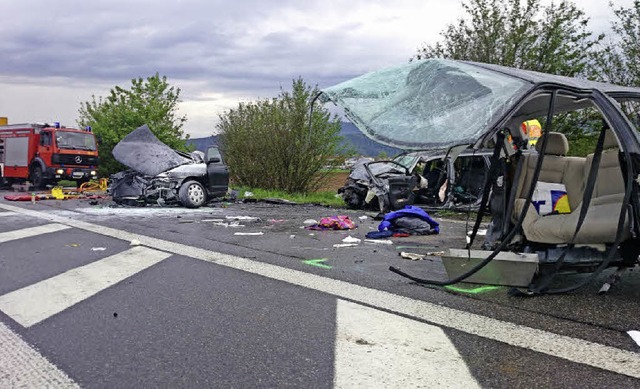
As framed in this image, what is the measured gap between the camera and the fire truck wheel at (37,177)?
21.6m

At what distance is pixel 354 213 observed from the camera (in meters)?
13.0

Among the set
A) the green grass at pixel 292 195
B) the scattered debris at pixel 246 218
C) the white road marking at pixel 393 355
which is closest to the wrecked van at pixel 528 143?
the white road marking at pixel 393 355

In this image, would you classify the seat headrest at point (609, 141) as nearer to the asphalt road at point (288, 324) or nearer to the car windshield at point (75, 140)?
the asphalt road at point (288, 324)

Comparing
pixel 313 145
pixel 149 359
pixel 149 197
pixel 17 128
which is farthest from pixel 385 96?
pixel 17 128

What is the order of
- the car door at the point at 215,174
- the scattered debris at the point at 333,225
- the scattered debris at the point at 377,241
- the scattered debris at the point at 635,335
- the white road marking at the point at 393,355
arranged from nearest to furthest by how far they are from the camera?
1. the white road marking at the point at 393,355
2. the scattered debris at the point at 635,335
3. the scattered debris at the point at 377,241
4. the scattered debris at the point at 333,225
5. the car door at the point at 215,174

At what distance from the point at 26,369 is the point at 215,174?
11236 mm

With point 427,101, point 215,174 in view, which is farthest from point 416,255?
point 215,174

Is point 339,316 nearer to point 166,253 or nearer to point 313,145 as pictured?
point 166,253

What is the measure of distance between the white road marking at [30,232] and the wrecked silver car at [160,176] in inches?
144

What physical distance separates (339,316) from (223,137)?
57.0ft

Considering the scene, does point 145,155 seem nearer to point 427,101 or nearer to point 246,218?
point 246,218

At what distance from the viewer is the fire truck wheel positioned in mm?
21641

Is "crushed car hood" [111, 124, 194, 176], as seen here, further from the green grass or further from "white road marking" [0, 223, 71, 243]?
"white road marking" [0, 223, 71, 243]

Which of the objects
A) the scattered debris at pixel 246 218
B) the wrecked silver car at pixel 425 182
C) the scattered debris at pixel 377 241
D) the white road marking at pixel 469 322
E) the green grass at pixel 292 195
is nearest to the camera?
the white road marking at pixel 469 322
